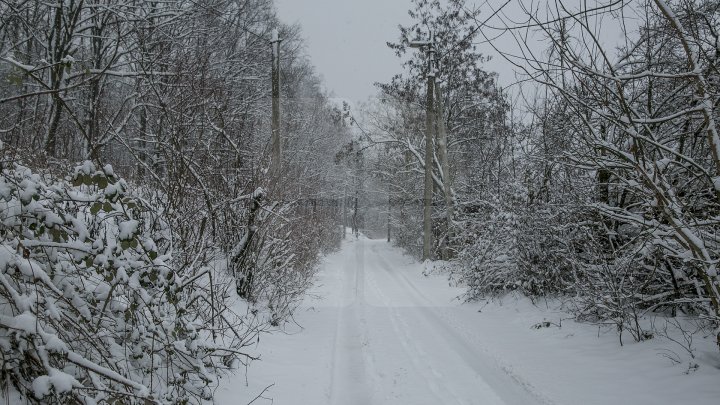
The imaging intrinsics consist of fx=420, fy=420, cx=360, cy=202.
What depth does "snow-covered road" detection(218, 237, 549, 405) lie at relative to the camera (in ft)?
15.1

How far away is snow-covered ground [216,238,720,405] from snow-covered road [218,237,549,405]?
0.6 inches

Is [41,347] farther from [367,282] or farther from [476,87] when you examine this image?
[476,87]

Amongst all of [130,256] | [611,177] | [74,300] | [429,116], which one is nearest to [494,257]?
[611,177]

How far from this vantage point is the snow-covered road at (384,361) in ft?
15.1

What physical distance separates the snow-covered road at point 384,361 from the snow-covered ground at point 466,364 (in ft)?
0.05

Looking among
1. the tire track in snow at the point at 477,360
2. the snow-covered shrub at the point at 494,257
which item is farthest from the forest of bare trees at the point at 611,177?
the tire track in snow at the point at 477,360

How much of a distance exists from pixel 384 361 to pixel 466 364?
1.11 m

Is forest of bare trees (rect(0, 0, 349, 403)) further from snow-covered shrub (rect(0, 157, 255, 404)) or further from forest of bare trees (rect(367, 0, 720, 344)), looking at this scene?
forest of bare trees (rect(367, 0, 720, 344))

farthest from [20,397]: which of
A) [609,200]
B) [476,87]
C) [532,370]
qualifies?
[476,87]

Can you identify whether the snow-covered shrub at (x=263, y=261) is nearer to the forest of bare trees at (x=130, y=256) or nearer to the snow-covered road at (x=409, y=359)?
the forest of bare trees at (x=130, y=256)

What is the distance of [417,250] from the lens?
21.6 m

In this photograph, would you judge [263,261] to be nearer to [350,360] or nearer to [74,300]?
[350,360]

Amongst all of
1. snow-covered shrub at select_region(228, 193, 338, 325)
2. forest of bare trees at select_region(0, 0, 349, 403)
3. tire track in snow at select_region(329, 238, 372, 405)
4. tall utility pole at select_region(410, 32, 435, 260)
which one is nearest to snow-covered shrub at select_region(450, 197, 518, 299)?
tire track in snow at select_region(329, 238, 372, 405)

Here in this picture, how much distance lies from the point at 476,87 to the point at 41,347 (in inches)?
688
